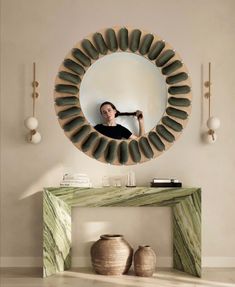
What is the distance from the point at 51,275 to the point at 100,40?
224cm

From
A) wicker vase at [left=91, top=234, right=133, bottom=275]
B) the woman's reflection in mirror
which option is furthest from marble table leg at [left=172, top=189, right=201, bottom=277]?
the woman's reflection in mirror

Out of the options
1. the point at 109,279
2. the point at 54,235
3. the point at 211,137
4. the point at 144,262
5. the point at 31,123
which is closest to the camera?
the point at 109,279

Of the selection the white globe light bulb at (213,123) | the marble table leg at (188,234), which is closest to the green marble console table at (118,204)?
the marble table leg at (188,234)

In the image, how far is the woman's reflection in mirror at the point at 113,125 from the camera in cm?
504

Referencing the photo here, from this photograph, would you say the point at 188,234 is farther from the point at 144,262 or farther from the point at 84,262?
the point at 84,262

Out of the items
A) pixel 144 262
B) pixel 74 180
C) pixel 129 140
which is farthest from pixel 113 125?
pixel 144 262

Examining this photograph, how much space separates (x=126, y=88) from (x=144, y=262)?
165 centimetres

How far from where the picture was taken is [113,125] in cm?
505

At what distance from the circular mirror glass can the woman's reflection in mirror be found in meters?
0.03

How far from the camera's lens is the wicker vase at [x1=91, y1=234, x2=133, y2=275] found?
15.2 ft

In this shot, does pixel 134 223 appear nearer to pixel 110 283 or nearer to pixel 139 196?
pixel 139 196

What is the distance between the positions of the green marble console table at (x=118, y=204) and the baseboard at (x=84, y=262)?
0.18m

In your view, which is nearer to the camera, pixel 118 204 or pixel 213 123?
pixel 118 204

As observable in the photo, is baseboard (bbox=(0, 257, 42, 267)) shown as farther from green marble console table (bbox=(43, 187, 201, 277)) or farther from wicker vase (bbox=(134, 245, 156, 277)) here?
wicker vase (bbox=(134, 245, 156, 277))
